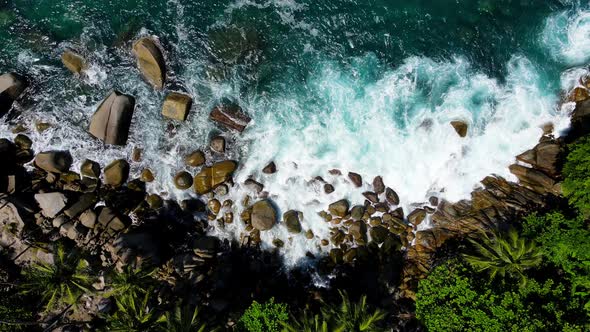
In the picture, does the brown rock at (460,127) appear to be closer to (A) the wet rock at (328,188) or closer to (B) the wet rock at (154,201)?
(A) the wet rock at (328,188)

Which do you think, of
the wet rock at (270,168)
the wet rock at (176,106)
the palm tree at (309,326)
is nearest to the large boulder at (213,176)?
the wet rock at (270,168)

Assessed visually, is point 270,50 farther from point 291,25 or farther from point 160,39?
point 160,39

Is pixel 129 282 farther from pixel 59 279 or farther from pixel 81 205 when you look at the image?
pixel 81 205

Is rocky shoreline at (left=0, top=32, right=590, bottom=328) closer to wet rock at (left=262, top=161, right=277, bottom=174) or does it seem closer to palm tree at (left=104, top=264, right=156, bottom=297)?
wet rock at (left=262, top=161, right=277, bottom=174)

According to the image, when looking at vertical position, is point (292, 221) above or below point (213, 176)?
above

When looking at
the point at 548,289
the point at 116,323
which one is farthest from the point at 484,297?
the point at 116,323

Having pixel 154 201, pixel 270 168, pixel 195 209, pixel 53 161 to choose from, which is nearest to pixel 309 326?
pixel 270 168
